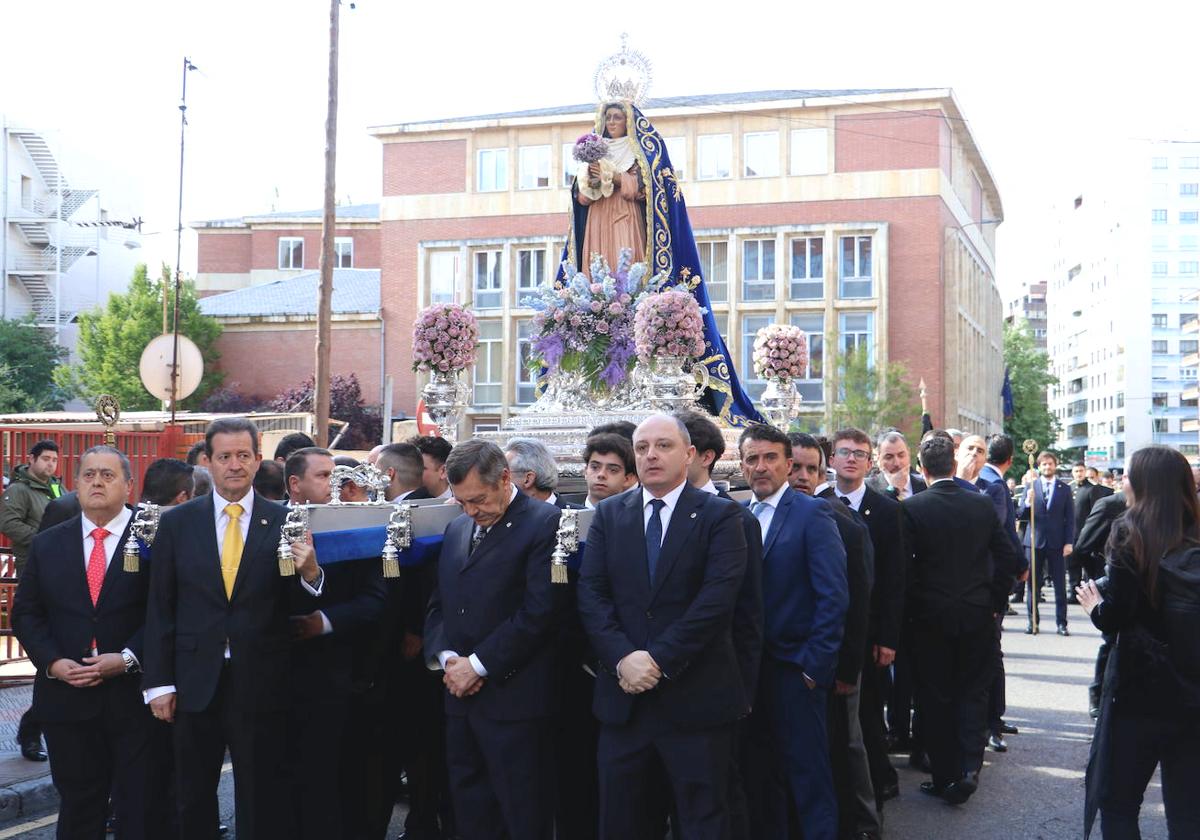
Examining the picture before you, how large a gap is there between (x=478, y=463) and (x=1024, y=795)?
14.7 ft

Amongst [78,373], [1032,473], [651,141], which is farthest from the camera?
[78,373]

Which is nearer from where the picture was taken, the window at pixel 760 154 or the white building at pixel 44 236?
the window at pixel 760 154

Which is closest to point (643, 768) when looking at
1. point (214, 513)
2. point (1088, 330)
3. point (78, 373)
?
point (214, 513)

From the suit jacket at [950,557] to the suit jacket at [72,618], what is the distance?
457cm

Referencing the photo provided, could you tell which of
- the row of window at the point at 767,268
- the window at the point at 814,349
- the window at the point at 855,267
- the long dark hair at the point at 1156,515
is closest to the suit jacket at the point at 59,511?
the long dark hair at the point at 1156,515

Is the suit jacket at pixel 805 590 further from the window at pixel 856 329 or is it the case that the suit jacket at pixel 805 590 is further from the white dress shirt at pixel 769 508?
the window at pixel 856 329

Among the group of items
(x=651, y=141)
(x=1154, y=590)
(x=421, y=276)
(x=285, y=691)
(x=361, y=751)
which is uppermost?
(x=421, y=276)

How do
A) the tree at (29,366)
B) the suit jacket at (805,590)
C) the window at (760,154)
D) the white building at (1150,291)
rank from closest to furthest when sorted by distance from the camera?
the suit jacket at (805,590) → the window at (760,154) → the tree at (29,366) → the white building at (1150,291)

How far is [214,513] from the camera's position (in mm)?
5691

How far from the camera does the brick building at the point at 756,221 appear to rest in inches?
1763

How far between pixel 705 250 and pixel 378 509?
136ft

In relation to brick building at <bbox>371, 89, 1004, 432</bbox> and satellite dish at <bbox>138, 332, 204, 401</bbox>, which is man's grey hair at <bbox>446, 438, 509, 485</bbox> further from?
brick building at <bbox>371, 89, 1004, 432</bbox>

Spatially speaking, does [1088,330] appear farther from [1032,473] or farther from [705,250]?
[1032,473]

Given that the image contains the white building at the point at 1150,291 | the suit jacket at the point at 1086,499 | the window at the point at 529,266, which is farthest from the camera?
the white building at the point at 1150,291
